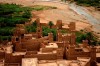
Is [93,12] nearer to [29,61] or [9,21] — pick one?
→ [9,21]

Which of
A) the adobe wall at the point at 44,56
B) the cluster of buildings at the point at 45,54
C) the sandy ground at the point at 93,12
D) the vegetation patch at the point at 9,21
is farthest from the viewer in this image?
the sandy ground at the point at 93,12

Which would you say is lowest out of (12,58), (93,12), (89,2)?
(93,12)

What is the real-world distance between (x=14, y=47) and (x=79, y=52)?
213 inches

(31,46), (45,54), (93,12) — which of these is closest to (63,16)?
(93,12)

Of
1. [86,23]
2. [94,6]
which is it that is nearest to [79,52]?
[86,23]

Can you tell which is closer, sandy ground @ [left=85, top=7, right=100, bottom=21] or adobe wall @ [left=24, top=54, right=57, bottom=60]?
adobe wall @ [left=24, top=54, right=57, bottom=60]

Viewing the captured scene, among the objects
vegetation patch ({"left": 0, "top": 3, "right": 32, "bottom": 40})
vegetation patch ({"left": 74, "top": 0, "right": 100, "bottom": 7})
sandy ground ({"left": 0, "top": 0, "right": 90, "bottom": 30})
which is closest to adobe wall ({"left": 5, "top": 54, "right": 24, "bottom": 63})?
vegetation patch ({"left": 0, "top": 3, "right": 32, "bottom": 40})

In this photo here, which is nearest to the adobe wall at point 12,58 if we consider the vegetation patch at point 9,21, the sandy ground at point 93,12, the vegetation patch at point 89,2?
the vegetation patch at point 9,21

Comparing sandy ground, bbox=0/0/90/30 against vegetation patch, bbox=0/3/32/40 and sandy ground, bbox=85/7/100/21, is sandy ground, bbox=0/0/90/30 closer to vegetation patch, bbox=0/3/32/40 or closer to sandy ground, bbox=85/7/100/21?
sandy ground, bbox=85/7/100/21

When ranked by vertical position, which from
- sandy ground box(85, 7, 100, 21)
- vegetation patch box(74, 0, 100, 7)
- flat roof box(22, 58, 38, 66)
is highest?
flat roof box(22, 58, 38, 66)

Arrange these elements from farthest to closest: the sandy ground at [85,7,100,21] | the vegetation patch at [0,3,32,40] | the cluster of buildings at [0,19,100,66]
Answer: the sandy ground at [85,7,100,21]
the vegetation patch at [0,3,32,40]
the cluster of buildings at [0,19,100,66]

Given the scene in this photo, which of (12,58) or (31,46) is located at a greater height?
(31,46)

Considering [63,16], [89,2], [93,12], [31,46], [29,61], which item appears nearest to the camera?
[29,61]

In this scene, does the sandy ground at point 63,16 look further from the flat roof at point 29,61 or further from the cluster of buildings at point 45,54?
the flat roof at point 29,61
